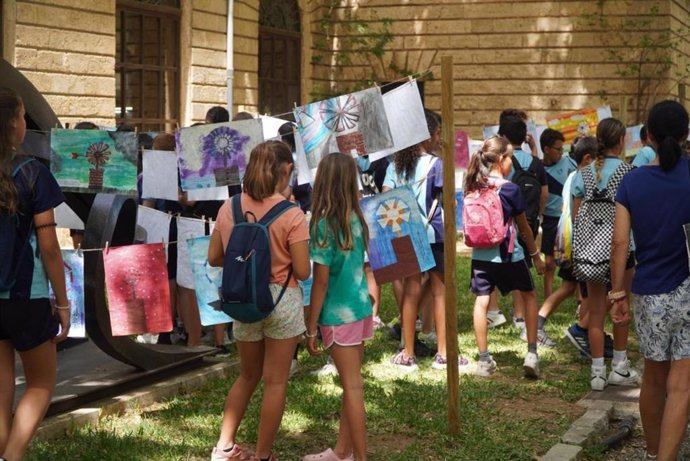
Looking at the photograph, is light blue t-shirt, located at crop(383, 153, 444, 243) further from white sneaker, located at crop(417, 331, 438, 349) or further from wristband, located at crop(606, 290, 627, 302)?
wristband, located at crop(606, 290, 627, 302)

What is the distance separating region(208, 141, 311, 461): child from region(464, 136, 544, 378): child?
8.12ft

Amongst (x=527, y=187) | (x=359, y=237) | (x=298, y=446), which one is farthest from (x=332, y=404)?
(x=527, y=187)

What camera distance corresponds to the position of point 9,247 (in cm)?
436

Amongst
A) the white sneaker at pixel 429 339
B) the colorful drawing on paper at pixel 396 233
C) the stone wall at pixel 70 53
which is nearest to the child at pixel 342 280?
the colorful drawing on paper at pixel 396 233

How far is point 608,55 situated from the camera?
21688 millimetres

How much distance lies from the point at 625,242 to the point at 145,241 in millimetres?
3402

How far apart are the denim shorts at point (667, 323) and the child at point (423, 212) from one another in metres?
2.64

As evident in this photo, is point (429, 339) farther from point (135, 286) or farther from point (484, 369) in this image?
point (135, 286)

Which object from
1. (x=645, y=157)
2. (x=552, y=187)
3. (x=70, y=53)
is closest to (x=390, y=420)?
(x=645, y=157)

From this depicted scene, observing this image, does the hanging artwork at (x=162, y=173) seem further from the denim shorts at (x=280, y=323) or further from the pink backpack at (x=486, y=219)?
the denim shorts at (x=280, y=323)

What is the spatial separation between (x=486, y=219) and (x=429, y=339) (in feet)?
5.70

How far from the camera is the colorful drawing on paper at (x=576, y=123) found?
1280 cm

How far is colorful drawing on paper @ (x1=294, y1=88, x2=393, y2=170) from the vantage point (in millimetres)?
6566

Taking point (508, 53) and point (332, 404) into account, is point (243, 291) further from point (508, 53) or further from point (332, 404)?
point (508, 53)
